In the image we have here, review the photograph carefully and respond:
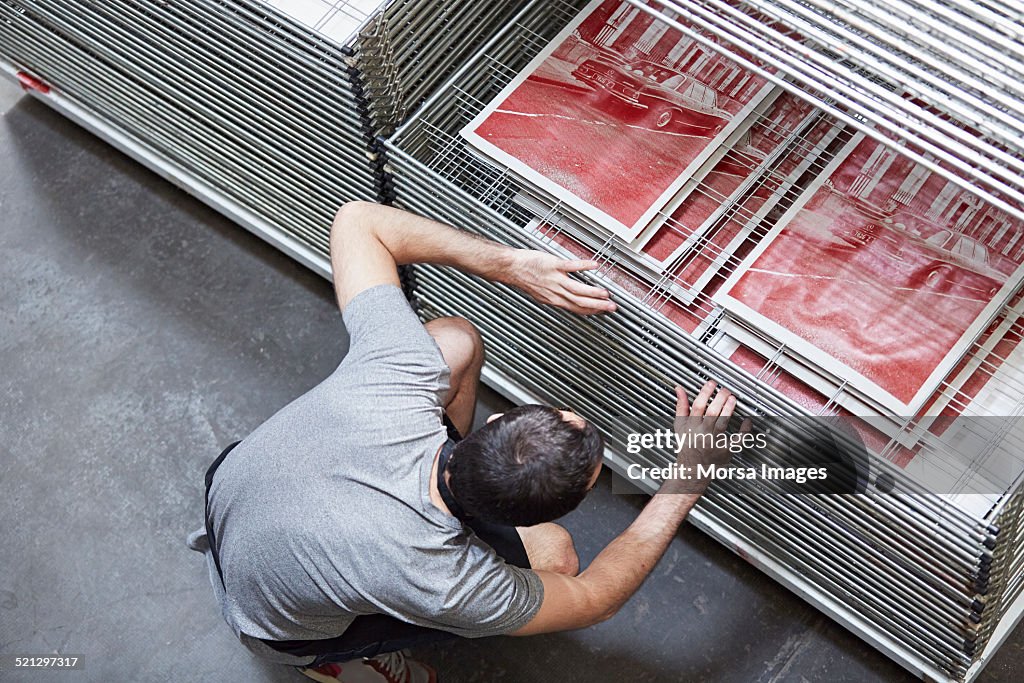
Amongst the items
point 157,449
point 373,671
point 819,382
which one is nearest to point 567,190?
point 819,382

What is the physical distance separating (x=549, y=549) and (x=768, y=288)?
67 cm

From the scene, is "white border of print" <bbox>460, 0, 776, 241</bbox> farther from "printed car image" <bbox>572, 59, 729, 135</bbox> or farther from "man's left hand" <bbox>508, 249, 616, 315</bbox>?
"man's left hand" <bbox>508, 249, 616, 315</bbox>

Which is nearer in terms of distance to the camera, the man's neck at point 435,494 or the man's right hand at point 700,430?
the man's neck at point 435,494

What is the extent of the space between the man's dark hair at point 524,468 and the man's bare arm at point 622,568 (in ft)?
0.75

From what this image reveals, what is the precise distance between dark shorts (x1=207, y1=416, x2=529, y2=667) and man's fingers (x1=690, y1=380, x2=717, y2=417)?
1.39 ft

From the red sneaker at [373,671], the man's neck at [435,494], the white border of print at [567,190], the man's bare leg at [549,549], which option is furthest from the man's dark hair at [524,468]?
the red sneaker at [373,671]

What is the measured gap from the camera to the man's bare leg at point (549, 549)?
7.37 ft

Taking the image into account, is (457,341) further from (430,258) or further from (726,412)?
(726,412)

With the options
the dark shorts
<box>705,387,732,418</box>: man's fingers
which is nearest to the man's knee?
the dark shorts

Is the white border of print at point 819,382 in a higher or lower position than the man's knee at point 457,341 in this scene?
higher

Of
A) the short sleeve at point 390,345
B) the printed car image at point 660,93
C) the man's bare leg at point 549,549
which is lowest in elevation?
the man's bare leg at point 549,549

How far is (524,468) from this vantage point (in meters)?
1.78

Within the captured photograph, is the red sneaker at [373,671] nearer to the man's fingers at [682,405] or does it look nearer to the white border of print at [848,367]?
the man's fingers at [682,405]

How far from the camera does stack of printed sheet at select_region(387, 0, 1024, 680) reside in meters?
2.03
